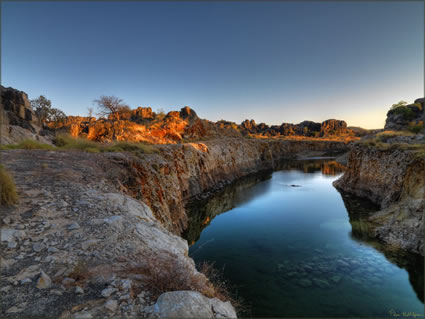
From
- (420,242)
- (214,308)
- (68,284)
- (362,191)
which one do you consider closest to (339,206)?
(362,191)

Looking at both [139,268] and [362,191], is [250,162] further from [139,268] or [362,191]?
[139,268]

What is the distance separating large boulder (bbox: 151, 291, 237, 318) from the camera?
2379mm

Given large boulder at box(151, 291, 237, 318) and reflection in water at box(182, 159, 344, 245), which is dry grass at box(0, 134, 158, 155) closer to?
reflection in water at box(182, 159, 344, 245)

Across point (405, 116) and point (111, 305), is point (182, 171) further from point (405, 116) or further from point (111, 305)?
point (405, 116)

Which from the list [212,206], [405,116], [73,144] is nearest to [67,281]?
[73,144]

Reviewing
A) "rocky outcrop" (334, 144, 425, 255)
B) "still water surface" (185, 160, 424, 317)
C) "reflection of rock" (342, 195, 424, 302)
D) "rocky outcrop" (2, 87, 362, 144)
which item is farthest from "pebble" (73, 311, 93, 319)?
"rocky outcrop" (2, 87, 362, 144)

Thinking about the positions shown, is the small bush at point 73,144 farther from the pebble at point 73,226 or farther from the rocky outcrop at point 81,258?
the pebble at point 73,226

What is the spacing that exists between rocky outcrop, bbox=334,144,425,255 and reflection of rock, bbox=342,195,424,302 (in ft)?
1.03

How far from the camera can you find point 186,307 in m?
2.47

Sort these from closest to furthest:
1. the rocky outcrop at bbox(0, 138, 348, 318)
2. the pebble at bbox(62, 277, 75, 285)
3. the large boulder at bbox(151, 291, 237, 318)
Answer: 1. the large boulder at bbox(151, 291, 237, 318)
2. the rocky outcrop at bbox(0, 138, 348, 318)
3. the pebble at bbox(62, 277, 75, 285)

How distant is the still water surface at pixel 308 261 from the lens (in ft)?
25.1

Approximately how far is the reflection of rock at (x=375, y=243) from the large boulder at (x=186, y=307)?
1048cm

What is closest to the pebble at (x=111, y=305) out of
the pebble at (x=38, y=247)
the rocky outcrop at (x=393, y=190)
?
the pebble at (x=38, y=247)

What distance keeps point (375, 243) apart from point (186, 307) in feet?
46.7
